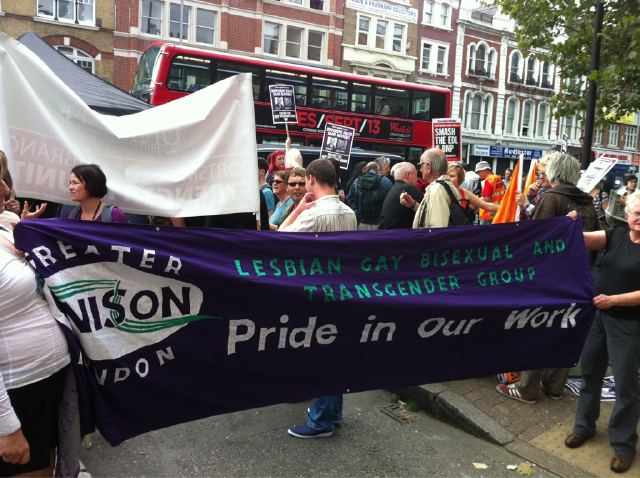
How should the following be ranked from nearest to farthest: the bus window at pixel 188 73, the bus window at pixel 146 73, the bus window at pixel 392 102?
the bus window at pixel 188 73, the bus window at pixel 146 73, the bus window at pixel 392 102

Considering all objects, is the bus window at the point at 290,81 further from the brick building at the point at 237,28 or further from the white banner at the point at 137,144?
the white banner at the point at 137,144

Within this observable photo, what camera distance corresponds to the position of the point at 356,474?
3.55 metres

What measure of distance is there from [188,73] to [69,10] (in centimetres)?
1381

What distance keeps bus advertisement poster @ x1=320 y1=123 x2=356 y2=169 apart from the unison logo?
6704 mm

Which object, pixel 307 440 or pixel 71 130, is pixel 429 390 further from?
pixel 71 130

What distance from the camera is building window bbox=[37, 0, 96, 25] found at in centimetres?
2528

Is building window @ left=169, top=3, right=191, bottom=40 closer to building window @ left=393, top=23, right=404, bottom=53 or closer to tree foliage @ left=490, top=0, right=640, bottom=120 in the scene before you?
building window @ left=393, top=23, right=404, bottom=53

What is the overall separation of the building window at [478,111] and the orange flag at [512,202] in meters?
33.8

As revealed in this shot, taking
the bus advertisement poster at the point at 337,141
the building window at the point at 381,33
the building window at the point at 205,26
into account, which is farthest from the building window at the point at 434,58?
the bus advertisement poster at the point at 337,141

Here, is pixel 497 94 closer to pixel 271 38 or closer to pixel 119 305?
pixel 271 38

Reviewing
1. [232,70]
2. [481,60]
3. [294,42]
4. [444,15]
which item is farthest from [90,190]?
[481,60]

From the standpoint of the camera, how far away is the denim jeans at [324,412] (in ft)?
12.8

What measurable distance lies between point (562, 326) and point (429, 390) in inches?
49.3

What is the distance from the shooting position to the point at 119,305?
261 cm
